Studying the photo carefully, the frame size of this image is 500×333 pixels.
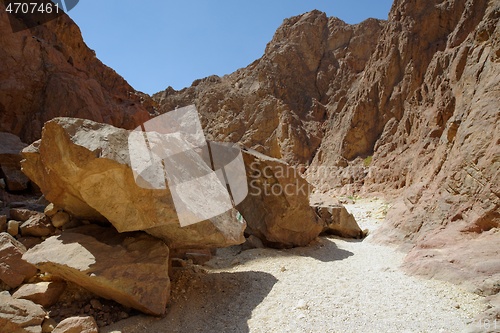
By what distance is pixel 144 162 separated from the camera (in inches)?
158

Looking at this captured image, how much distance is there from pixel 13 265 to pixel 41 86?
370 inches

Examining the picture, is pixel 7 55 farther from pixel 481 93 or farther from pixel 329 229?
pixel 481 93

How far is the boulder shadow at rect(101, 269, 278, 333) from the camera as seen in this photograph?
154 inches

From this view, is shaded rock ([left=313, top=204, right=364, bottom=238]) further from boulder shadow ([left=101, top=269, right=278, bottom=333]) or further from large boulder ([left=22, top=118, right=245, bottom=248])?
large boulder ([left=22, top=118, right=245, bottom=248])

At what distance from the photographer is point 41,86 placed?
11.3 m

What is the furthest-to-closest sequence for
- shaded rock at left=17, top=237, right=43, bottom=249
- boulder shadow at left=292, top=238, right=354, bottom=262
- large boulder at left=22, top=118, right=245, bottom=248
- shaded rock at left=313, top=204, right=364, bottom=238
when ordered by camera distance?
shaded rock at left=313, top=204, right=364, bottom=238
boulder shadow at left=292, top=238, right=354, bottom=262
shaded rock at left=17, top=237, right=43, bottom=249
large boulder at left=22, top=118, right=245, bottom=248

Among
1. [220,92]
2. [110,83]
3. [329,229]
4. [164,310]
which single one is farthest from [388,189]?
[220,92]

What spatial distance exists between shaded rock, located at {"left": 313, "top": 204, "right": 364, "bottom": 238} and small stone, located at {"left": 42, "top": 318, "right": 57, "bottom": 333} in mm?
7454

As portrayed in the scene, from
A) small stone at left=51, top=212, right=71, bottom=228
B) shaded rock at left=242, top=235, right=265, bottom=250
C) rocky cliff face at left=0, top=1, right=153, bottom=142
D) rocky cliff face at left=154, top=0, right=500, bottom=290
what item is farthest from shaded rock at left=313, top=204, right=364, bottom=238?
rocky cliff face at left=0, top=1, right=153, bottom=142

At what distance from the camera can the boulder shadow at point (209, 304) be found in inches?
154

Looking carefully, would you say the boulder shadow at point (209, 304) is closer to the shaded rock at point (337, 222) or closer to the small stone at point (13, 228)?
the small stone at point (13, 228)

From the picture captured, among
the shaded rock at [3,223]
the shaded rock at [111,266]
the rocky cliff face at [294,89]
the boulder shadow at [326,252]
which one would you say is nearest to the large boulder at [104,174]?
the shaded rock at [111,266]

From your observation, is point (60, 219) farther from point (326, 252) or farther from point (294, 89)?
point (294, 89)

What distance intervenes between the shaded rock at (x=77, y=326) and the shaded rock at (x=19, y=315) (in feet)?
0.69
